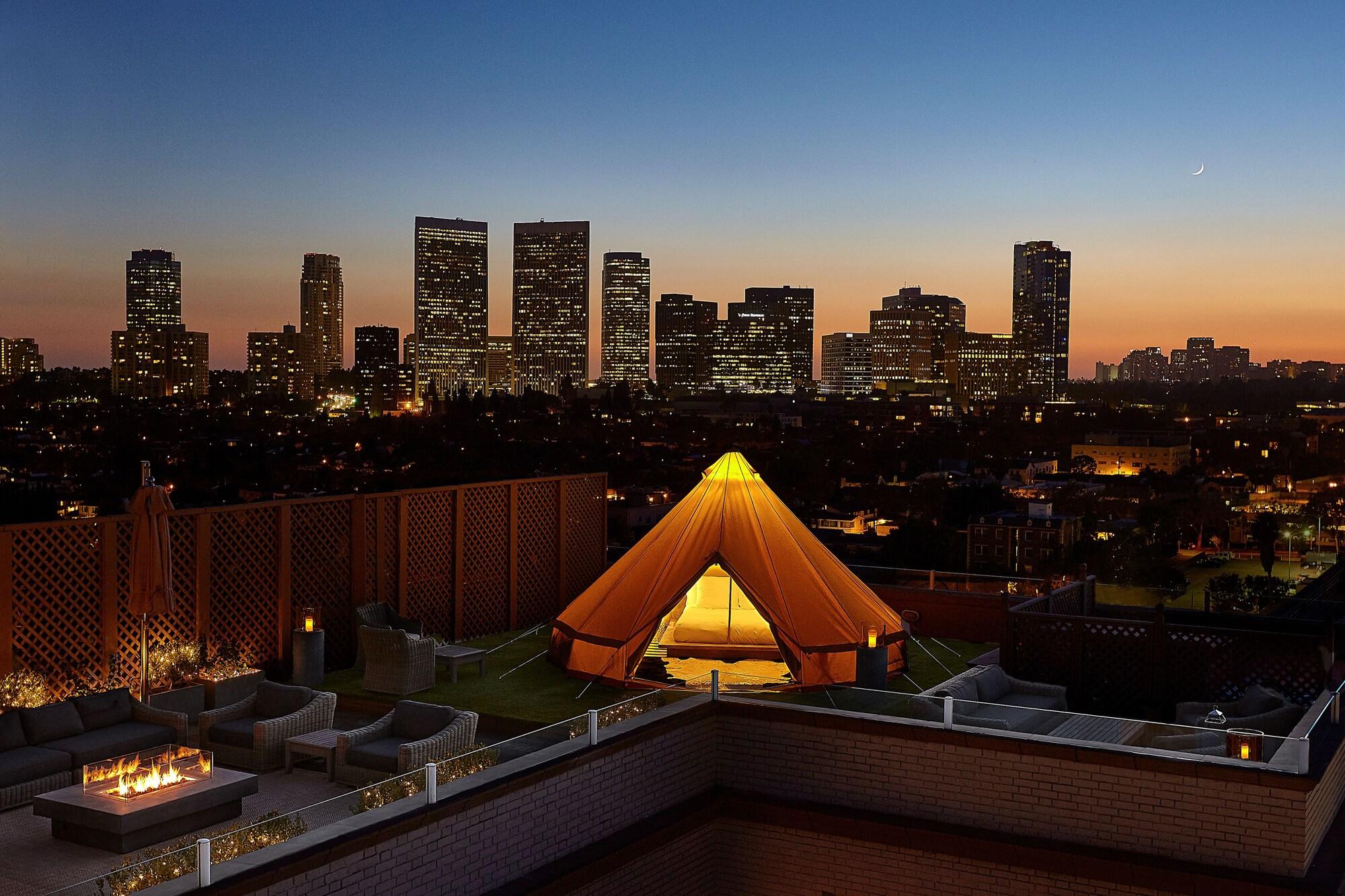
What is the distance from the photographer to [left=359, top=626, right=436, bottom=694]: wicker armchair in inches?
339

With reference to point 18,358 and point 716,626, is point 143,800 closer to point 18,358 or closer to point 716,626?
point 716,626

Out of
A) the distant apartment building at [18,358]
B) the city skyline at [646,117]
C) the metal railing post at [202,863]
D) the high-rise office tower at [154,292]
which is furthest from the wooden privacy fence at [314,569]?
the high-rise office tower at [154,292]

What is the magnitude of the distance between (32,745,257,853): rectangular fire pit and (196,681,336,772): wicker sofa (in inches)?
33.7

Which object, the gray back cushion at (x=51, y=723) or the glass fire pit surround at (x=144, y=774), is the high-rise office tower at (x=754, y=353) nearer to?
the gray back cushion at (x=51, y=723)

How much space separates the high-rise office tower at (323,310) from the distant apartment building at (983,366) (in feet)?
249

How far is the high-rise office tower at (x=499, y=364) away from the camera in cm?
14625

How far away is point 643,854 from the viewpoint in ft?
20.6

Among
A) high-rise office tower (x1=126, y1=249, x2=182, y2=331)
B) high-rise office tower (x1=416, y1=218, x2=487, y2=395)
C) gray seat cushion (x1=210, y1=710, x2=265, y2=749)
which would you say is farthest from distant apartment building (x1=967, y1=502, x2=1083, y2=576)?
high-rise office tower (x1=416, y1=218, x2=487, y2=395)

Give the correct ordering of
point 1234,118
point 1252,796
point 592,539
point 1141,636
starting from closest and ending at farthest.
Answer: point 1252,796
point 1141,636
point 592,539
point 1234,118

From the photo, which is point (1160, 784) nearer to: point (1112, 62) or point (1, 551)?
point (1, 551)

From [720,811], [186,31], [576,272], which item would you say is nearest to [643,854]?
[720,811]

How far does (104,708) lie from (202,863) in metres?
3.36

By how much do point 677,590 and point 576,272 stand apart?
156 meters

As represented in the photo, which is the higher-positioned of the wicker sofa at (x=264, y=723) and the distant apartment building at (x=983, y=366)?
the distant apartment building at (x=983, y=366)
